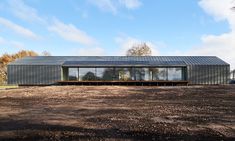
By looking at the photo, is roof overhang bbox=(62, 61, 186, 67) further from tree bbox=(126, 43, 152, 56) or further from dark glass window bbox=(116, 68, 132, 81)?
tree bbox=(126, 43, 152, 56)

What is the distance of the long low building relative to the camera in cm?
3797

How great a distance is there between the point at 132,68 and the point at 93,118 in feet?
95.7

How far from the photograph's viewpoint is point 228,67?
3812 cm

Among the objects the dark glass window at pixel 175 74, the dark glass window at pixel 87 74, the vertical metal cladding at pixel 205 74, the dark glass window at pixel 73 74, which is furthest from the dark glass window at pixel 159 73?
the dark glass window at pixel 73 74

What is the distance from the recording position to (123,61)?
1565 inches

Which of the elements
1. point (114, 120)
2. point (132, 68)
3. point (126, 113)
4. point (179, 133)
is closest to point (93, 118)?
point (114, 120)

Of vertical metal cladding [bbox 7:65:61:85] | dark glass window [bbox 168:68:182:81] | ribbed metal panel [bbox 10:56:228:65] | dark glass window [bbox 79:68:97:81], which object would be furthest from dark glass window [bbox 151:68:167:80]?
vertical metal cladding [bbox 7:65:61:85]

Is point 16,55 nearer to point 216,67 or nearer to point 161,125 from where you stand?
point 216,67

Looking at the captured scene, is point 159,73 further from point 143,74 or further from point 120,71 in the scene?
point 120,71

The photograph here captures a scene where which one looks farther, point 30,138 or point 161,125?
point 161,125

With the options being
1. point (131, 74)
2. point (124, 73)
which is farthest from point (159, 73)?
point (124, 73)

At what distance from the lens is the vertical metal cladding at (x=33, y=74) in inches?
1529

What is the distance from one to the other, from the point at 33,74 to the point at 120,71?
416 inches

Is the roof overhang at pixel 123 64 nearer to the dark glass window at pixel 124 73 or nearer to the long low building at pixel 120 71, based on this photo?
the long low building at pixel 120 71
